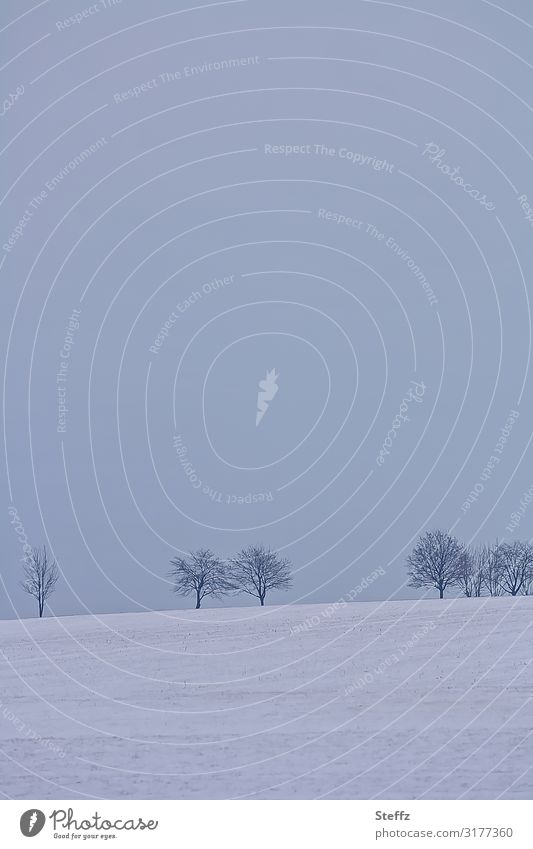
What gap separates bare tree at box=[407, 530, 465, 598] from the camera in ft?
224

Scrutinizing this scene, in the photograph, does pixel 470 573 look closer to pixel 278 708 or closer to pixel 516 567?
pixel 516 567

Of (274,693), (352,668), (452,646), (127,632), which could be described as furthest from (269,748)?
(127,632)

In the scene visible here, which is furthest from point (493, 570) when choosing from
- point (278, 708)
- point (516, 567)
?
point (278, 708)

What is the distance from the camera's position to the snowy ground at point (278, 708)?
21.5 metres

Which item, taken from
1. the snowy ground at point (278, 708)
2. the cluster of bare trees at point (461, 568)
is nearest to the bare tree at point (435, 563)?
the cluster of bare trees at point (461, 568)

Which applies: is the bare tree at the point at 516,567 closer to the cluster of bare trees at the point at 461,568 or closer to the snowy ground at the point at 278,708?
the cluster of bare trees at the point at 461,568

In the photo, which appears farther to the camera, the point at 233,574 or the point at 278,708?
the point at 233,574

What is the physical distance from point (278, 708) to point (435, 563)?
4142cm

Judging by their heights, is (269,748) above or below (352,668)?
below

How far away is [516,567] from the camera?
70.1m

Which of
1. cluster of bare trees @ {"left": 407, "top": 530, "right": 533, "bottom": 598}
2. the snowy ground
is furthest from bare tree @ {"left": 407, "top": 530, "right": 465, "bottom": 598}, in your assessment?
the snowy ground
